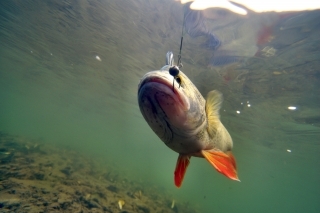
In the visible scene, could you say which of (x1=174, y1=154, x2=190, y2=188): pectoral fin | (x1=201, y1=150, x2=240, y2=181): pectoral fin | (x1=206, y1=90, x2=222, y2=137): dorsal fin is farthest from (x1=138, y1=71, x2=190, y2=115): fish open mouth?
(x1=174, y1=154, x2=190, y2=188): pectoral fin

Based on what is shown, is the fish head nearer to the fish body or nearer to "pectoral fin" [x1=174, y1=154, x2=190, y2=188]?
the fish body

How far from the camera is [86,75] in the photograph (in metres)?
24.5

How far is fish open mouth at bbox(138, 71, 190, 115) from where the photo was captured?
6.82ft

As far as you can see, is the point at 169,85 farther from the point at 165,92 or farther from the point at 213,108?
the point at 213,108

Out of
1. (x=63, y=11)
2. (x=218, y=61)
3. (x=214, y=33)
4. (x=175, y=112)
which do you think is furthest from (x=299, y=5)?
(x=63, y=11)

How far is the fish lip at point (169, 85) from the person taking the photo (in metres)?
2.08

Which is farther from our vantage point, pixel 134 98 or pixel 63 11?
pixel 134 98

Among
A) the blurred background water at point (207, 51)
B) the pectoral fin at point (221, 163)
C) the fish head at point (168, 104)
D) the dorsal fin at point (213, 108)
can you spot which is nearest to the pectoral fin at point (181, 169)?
the pectoral fin at point (221, 163)

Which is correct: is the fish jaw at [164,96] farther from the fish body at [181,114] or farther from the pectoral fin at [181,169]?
the pectoral fin at [181,169]

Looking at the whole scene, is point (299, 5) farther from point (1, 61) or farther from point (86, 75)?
point (1, 61)

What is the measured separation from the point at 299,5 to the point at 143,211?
11.0 meters

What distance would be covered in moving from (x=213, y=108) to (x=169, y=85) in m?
1.13

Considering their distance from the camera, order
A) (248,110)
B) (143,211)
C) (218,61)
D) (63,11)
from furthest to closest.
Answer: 1. (248,110)
2. (63,11)
3. (218,61)
4. (143,211)

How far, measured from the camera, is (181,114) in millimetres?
2256
